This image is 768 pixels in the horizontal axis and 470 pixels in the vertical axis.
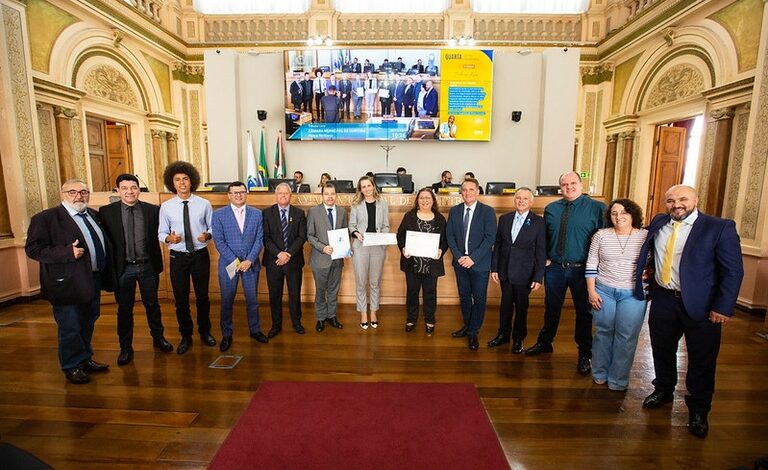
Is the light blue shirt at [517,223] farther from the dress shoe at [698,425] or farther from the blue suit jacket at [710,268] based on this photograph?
the dress shoe at [698,425]

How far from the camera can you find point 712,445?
2.11m

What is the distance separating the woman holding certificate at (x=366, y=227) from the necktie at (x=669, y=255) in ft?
7.21

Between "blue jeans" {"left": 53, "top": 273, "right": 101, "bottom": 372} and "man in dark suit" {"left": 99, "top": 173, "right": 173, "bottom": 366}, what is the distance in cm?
18

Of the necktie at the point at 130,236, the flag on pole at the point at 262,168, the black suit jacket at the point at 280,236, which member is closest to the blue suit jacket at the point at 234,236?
the black suit jacket at the point at 280,236

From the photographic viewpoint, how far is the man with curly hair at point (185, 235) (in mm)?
3047

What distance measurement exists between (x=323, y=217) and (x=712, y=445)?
324cm

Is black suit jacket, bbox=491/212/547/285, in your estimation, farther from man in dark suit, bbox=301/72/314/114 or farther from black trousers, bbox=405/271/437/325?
man in dark suit, bbox=301/72/314/114

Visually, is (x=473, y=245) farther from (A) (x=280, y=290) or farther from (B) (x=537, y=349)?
(A) (x=280, y=290)

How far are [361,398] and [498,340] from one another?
1543 mm

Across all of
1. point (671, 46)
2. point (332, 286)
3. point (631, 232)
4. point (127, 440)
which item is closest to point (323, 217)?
point (332, 286)

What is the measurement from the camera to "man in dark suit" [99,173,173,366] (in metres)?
2.87

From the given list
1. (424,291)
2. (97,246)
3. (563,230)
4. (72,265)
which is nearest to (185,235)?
(97,246)

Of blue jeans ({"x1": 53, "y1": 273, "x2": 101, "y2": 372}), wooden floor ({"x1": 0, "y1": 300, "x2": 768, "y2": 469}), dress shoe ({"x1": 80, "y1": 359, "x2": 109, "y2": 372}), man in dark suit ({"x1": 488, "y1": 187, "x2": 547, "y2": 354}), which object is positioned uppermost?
man in dark suit ({"x1": 488, "y1": 187, "x2": 547, "y2": 354})

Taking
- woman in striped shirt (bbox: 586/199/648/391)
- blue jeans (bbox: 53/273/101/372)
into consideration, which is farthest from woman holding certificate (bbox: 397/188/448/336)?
blue jeans (bbox: 53/273/101/372)
